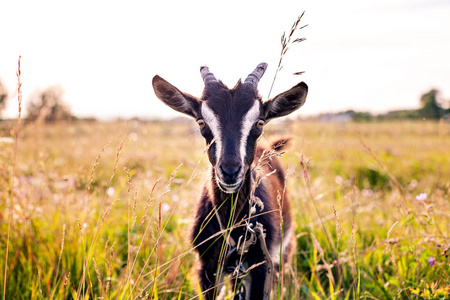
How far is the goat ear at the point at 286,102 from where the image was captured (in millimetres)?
2736

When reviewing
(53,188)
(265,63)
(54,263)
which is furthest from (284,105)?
(53,188)

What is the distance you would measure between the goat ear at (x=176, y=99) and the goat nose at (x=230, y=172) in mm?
781

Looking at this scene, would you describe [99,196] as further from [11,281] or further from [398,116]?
[398,116]

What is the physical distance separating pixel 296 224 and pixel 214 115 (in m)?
2.40

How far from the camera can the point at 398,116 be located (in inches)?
1245

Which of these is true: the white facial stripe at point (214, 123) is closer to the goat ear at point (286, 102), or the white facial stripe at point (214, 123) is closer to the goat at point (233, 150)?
the goat at point (233, 150)

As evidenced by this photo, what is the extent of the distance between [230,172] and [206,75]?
1178 mm

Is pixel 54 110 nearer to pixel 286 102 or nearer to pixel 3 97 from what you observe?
pixel 3 97

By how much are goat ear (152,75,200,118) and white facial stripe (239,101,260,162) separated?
0.50 metres

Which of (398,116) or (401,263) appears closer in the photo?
(401,263)

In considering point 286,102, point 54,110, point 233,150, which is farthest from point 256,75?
point 54,110

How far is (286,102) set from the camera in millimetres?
2877

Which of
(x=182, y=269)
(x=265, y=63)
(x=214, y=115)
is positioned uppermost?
(x=265, y=63)

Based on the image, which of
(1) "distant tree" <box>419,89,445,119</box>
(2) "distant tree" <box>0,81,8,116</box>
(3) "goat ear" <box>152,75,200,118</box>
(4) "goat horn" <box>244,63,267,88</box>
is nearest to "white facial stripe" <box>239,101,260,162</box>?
(4) "goat horn" <box>244,63,267,88</box>
